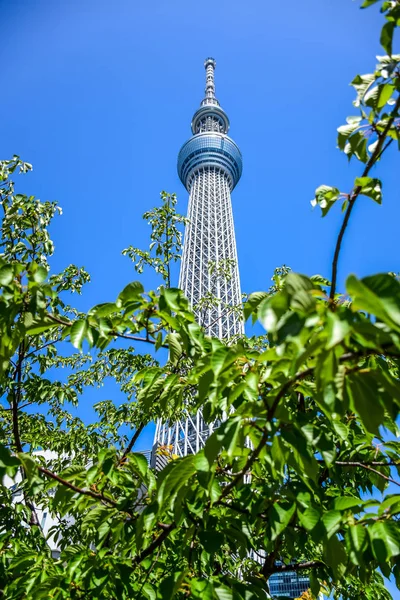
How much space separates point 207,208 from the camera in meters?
54.2

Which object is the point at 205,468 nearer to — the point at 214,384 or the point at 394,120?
the point at 214,384

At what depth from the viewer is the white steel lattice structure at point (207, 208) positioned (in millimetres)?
44594

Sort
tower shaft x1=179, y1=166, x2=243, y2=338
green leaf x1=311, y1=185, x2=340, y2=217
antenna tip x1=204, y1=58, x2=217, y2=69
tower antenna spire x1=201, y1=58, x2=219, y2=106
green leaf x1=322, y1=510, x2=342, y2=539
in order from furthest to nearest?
antenna tip x1=204, y1=58, x2=217, y2=69 < tower antenna spire x1=201, y1=58, x2=219, y2=106 < tower shaft x1=179, y1=166, x2=243, y2=338 < green leaf x1=311, y1=185, x2=340, y2=217 < green leaf x1=322, y1=510, x2=342, y2=539

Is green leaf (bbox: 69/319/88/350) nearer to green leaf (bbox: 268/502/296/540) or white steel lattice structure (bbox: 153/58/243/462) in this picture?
green leaf (bbox: 268/502/296/540)

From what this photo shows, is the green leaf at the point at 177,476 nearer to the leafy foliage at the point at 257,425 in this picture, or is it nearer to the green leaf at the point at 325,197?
the leafy foliage at the point at 257,425

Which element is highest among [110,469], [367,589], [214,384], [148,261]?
[148,261]

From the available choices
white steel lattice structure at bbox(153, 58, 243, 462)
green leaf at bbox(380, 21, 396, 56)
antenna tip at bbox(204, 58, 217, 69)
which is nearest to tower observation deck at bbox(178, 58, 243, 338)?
white steel lattice structure at bbox(153, 58, 243, 462)

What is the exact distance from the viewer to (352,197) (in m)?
1.48

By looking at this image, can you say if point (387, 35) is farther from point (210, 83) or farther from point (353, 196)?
point (210, 83)

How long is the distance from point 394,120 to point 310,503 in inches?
51.9

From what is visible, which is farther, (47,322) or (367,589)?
(367,589)

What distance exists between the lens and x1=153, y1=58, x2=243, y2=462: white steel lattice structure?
4459cm

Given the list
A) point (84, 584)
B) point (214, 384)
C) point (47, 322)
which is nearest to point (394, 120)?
point (214, 384)

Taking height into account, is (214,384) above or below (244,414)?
above
